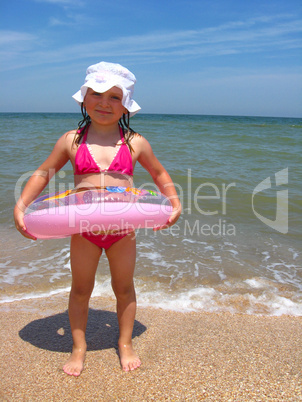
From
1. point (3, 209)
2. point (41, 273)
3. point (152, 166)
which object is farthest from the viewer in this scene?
point (3, 209)

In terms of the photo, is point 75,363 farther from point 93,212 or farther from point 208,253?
point 208,253

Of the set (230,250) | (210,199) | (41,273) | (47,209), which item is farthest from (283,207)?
(47,209)

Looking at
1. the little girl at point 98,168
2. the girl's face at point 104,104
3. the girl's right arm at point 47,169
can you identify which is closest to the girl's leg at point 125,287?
the little girl at point 98,168

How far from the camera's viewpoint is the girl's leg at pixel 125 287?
2.27 m

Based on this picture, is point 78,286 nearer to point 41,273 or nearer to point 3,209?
point 41,273

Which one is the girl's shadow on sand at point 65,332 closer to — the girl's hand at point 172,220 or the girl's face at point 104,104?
the girl's hand at point 172,220

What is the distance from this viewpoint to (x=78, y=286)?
Result: 90.6 inches

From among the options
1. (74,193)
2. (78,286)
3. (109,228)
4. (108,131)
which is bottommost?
(78,286)

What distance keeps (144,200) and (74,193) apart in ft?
1.27

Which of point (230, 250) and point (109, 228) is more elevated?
point (109, 228)

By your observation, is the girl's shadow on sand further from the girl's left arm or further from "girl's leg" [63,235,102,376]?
the girl's left arm

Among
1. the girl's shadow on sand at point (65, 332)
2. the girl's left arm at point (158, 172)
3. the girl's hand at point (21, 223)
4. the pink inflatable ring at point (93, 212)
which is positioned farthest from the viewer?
the girl's shadow on sand at point (65, 332)

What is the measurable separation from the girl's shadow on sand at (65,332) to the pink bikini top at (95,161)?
1136 mm

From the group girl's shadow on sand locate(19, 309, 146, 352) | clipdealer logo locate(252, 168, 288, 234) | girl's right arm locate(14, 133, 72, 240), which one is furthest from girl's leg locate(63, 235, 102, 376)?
clipdealer logo locate(252, 168, 288, 234)
